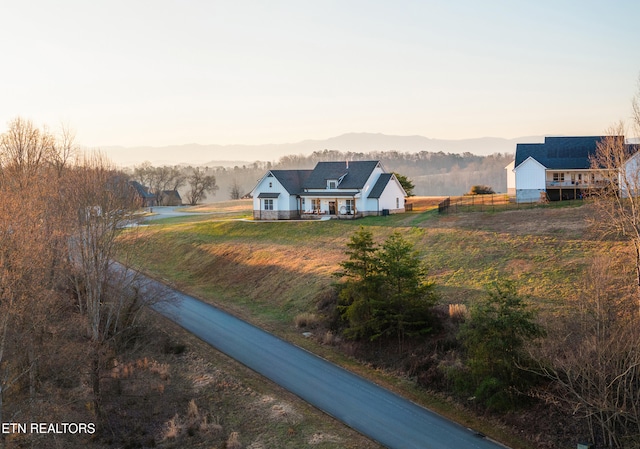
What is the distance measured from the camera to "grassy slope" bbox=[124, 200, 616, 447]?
3045 cm

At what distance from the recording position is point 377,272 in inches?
1107

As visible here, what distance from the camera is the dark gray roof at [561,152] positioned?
5488cm

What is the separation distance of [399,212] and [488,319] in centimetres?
4066

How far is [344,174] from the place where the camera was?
6184cm

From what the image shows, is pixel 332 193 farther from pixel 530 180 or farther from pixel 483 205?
pixel 530 180

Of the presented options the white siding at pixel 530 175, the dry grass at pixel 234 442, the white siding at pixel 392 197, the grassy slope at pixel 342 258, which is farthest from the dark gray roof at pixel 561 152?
the dry grass at pixel 234 442

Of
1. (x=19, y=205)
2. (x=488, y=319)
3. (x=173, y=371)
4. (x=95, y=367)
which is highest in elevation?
(x=19, y=205)

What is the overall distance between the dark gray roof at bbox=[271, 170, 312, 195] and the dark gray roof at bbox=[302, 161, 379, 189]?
1161 mm

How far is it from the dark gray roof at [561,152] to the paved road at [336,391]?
122ft

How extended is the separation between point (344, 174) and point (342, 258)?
20.5 meters

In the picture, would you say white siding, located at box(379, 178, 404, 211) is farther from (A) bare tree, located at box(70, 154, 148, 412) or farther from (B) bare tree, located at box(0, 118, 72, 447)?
(B) bare tree, located at box(0, 118, 72, 447)

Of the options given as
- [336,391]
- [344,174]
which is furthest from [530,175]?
[336,391]

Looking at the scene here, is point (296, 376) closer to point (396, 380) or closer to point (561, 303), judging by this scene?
point (396, 380)

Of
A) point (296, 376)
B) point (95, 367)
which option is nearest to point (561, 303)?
point (296, 376)
